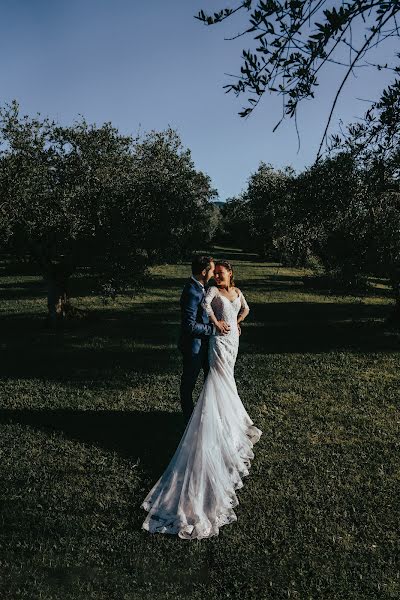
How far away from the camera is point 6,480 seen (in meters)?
7.21

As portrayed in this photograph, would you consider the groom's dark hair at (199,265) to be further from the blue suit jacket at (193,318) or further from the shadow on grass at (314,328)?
the shadow on grass at (314,328)

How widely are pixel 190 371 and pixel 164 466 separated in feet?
5.39

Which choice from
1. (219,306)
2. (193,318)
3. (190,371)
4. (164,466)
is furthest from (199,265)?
(164,466)

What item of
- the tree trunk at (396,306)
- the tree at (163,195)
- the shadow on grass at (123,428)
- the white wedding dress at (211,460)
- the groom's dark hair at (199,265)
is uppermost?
the tree at (163,195)

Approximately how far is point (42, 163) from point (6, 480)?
11.9 meters

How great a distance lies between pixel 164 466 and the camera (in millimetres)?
7602

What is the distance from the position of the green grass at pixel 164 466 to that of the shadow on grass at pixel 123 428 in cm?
4

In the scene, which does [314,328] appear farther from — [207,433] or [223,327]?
[207,433]

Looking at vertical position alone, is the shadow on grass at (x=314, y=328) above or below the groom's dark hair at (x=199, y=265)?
below

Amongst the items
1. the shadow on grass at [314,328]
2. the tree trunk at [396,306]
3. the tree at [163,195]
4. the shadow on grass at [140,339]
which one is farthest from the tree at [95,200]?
the tree trunk at [396,306]

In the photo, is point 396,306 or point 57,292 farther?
point 396,306

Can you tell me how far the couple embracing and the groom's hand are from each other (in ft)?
0.06

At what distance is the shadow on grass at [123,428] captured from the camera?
808 cm

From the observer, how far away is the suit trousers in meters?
8.28
